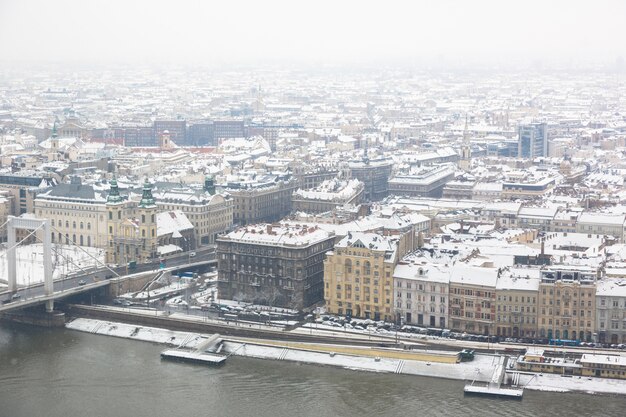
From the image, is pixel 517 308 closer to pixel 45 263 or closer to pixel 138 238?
pixel 45 263

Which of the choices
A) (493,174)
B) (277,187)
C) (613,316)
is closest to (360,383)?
(613,316)

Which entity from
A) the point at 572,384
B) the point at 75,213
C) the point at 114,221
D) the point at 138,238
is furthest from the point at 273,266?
the point at 75,213

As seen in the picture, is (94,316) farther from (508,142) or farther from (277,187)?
(508,142)

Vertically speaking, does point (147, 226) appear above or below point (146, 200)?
below

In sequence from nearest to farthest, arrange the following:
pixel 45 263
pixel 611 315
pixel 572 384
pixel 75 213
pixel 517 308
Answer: pixel 572 384, pixel 611 315, pixel 517 308, pixel 45 263, pixel 75 213

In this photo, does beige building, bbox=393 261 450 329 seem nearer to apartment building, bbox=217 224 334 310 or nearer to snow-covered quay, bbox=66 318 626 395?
snow-covered quay, bbox=66 318 626 395
